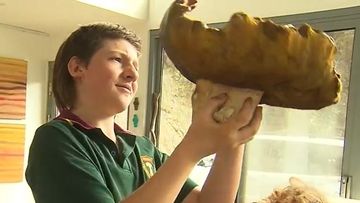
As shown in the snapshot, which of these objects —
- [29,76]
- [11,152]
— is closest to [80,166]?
[11,152]

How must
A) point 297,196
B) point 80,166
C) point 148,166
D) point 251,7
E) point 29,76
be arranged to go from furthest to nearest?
point 29,76 → point 251,7 → point 297,196 → point 148,166 → point 80,166

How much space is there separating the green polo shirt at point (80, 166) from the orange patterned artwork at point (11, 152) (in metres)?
3.33

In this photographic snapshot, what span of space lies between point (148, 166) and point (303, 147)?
2.04m

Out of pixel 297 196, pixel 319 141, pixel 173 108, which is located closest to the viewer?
pixel 297 196

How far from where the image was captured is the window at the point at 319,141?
8.53 ft

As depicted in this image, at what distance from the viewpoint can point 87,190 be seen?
0.72 meters

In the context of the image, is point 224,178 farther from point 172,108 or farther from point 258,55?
point 172,108

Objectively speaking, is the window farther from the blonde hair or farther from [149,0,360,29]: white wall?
the blonde hair

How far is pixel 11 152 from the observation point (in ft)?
13.2

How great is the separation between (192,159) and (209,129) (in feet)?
0.18

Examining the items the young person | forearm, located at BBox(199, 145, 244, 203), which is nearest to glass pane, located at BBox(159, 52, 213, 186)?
the young person

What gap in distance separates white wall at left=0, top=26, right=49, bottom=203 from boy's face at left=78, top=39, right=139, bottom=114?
3.43m

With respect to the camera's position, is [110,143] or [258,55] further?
[110,143]

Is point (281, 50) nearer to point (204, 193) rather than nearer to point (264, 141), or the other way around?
point (204, 193)
